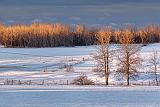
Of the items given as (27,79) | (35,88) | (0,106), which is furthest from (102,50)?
(0,106)

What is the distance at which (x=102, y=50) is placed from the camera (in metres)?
84.1

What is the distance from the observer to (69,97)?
54.1 meters

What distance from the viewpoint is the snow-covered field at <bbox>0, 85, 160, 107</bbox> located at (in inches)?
1826

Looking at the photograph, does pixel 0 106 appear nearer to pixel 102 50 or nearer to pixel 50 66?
pixel 102 50

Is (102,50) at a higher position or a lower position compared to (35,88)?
higher

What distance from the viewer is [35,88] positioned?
66750 millimetres

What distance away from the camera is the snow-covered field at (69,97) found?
1826 inches

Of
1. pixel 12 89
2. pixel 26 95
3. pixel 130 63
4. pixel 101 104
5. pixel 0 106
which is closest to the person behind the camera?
pixel 0 106

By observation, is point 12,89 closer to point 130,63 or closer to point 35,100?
point 35,100

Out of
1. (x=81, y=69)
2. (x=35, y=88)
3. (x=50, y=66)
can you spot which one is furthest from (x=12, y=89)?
(x=50, y=66)

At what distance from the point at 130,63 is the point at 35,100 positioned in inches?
1216

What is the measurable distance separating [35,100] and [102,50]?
35.4 m

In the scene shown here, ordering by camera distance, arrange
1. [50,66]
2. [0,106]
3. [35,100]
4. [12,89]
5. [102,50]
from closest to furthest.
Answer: [0,106] < [35,100] < [12,89] < [102,50] < [50,66]

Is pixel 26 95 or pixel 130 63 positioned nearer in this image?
pixel 26 95
